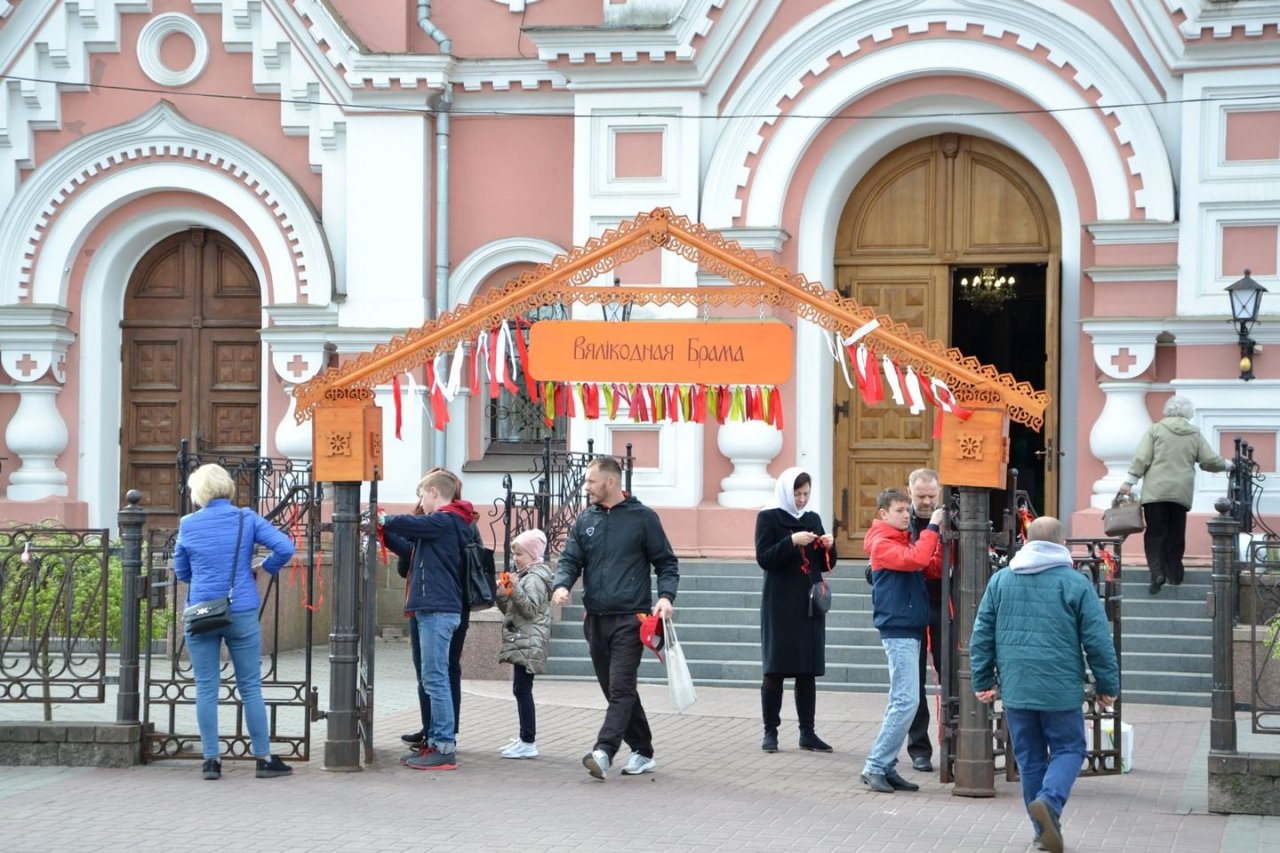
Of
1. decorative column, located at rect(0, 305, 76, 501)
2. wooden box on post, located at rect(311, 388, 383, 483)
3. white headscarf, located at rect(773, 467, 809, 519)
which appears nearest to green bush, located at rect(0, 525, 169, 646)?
wooden box on post, located at rect(311, 388, 383, 483)

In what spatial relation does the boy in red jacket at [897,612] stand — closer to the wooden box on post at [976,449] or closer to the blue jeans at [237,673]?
the wooden box on post at [976,449]

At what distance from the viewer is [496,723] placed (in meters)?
12.8

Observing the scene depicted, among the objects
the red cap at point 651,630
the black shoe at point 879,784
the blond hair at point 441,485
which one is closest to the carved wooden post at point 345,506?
the blond hair at point 441,485

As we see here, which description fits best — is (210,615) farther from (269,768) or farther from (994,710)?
(994,710)

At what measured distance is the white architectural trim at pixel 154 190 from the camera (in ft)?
61.9

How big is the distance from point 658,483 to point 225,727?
6.21 metres

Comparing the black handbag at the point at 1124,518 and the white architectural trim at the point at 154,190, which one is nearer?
the black handbag at the point at 1124,518

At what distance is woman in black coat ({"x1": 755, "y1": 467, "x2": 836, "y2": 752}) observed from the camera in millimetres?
11406

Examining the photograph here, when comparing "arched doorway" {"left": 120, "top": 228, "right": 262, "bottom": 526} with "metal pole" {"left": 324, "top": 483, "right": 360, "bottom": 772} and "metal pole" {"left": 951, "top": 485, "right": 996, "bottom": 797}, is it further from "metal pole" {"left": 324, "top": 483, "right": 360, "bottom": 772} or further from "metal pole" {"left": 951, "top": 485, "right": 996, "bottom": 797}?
"metal pole" {"left": 951, "top": 485, "right": 996, "bottom": 797}

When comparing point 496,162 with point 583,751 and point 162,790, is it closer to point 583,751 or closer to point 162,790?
point 583,751

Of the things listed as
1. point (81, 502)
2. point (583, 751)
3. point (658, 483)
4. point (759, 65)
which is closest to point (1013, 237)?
point (759, 65)

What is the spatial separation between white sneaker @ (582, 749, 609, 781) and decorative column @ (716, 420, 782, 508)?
23.5 feet

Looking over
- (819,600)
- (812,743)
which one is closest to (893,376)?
(819,600)

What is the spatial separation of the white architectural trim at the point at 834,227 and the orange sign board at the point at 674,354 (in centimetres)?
694
